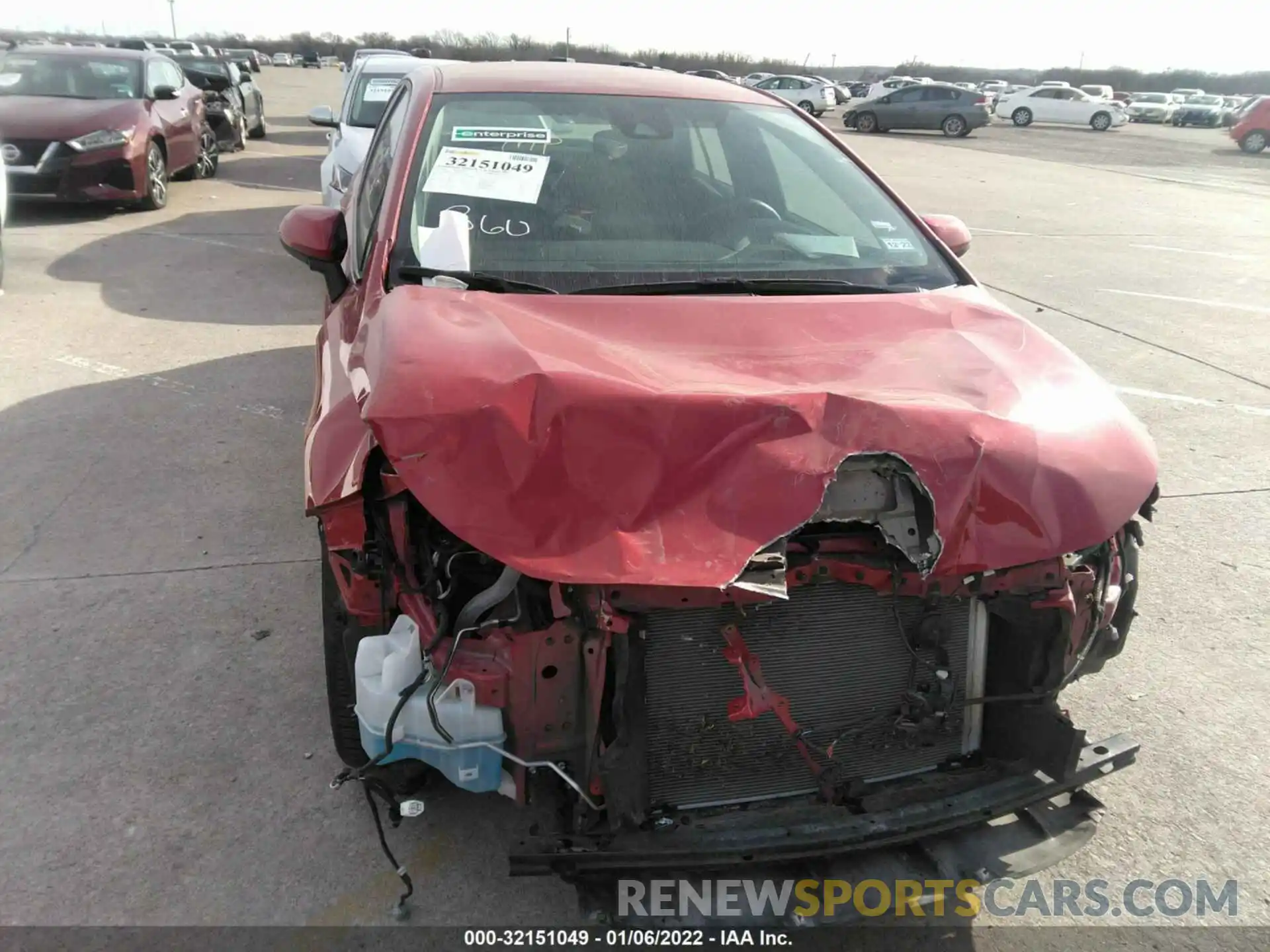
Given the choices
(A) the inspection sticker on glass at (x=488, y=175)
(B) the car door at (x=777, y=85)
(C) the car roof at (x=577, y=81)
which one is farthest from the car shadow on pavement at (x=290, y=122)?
(A) the inspection sticker on glass at (x=488, y=175)

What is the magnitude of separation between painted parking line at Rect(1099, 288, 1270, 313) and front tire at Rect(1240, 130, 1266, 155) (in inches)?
937

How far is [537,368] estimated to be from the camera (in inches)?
87.0

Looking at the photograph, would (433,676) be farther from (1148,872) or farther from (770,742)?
(1148,872)

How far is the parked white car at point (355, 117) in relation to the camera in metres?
7.27

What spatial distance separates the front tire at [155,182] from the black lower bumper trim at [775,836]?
9.97 meters

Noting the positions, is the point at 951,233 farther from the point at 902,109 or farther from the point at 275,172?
the point at 902,109

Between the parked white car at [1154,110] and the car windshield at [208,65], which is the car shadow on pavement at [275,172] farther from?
the parked white car at [1154,110]

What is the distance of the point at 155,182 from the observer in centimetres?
1027

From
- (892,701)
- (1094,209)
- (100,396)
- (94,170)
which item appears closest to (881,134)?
(1094,209)

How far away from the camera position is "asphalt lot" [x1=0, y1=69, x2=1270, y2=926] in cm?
247

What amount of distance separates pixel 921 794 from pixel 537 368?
1.34 m

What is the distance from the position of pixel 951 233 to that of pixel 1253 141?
30786mm

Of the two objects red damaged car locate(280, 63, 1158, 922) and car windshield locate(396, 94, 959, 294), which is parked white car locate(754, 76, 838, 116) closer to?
car windshield locate(396, 94, 959, 294)

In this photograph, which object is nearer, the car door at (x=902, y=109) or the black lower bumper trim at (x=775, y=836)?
the black lower bumper trim at (x=775, y=836)
